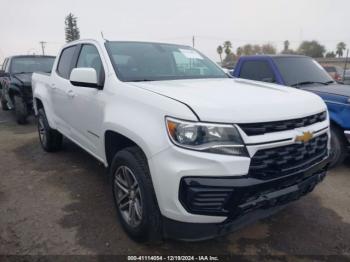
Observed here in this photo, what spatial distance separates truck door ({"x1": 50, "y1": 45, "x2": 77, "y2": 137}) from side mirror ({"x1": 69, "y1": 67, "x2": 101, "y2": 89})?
895 mm

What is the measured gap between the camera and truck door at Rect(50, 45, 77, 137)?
411 centimetres

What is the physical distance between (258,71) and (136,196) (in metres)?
3.69

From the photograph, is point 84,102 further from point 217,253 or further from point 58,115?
point 217,253

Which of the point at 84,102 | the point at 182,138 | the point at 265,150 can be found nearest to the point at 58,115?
the point at 84,102

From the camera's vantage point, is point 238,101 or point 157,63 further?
point 157,63

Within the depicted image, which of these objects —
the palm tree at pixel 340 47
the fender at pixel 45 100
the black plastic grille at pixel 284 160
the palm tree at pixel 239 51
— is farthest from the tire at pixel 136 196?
the palm tree at pixel 340 47

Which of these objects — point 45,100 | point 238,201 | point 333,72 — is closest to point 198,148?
point 238,201

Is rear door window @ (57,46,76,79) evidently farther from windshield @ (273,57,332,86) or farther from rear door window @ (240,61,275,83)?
windshield @ (273,57,332,86)

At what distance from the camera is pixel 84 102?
136 inches

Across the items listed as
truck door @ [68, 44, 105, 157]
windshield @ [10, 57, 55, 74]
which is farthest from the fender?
windshield @ [10, 57, 55, 74]

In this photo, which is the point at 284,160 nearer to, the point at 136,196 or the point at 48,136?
the point at 136,196

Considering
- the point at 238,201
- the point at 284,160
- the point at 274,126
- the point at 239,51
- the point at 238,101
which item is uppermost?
the point at 238,101

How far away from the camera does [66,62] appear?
14.6ft

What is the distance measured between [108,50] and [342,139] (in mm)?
3373
